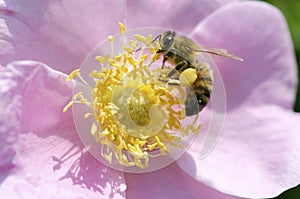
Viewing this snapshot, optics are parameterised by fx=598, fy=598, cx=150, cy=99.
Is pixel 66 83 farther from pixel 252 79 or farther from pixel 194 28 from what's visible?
pixel 252 79

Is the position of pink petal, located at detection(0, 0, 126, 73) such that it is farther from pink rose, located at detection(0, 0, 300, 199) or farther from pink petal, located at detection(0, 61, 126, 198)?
pink petal, located at detection(0, 61, 126, 198)

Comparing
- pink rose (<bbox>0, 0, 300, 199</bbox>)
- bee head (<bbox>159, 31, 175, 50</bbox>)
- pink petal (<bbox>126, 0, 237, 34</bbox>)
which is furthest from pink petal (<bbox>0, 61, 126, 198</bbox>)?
pink petal (<bbox>126, 0, 237, 34</bbox>)

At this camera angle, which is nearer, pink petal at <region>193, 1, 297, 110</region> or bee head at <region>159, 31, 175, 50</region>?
bee head at <region>159, 31, 175, 50</region>

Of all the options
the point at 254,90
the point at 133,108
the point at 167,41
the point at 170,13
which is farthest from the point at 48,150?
the point at 254,90

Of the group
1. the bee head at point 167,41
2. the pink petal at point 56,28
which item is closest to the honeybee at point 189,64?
the bee head at point 167,41

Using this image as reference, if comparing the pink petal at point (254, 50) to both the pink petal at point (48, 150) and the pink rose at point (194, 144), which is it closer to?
the pink rose at point (194, 144)

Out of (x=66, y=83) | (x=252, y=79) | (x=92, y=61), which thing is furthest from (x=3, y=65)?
(x=252, y=79)
